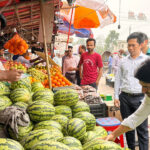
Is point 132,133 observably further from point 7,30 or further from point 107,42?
point 107,42

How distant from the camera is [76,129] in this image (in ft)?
5.55

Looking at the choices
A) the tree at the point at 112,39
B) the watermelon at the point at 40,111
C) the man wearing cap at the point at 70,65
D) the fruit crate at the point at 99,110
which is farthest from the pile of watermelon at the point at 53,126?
the tree at the point at 112,39

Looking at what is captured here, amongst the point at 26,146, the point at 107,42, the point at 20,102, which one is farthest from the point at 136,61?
the point at 107,42

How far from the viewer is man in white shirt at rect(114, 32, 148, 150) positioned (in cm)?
318

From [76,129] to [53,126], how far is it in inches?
9.0

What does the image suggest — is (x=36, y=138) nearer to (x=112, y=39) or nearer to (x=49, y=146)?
(x=49, y=146)

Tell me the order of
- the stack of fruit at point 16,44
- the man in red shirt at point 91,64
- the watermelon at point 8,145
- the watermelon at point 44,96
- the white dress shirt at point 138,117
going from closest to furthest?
the watermelon at point 8,145, the white dress shirt at point 138,117, the watermelon at point 44,96, the stack of fruit at point 16,44, the man in red shirt at point 91,64

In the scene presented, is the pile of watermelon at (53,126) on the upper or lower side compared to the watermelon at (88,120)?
upper

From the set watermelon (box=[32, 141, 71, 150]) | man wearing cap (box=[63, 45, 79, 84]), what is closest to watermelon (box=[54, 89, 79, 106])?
watermelon (box=[32, 141, 71, 150])

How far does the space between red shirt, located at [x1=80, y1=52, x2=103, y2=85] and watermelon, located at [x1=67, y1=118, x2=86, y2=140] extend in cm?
337

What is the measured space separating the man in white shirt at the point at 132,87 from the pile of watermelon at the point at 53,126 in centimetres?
125

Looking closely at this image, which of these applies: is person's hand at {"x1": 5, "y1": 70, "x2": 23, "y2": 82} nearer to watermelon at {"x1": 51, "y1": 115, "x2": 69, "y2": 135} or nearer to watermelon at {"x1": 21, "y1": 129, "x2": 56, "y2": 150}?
watermelon at {"x1": 51, "y1": 115, "x2": 69, "y2": 135}

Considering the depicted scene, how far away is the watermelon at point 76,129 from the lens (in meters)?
1.68

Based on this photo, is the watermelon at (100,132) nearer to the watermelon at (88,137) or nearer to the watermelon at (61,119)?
the watermelon at (88,137)
